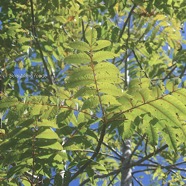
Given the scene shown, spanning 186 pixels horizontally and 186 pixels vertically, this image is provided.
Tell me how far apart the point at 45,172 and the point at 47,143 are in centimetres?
30

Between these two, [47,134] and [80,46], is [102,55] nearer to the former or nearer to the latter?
[80,46]

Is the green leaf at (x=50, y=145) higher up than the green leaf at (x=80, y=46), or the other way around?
the green leaf at (x=80, y=46)

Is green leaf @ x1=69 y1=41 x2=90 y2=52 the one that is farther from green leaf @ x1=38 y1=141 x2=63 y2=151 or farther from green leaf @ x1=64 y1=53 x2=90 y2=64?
green leaf @ x1=38 y1=141 x2=63 y2=151

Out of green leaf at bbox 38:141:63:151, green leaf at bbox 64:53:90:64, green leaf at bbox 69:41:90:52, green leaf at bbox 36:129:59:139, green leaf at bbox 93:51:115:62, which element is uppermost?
green leaf at bbox 69:41:90:52

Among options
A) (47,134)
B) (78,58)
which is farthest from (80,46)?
(47,134)

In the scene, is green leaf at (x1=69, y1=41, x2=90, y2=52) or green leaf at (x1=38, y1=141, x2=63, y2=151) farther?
green leaf at (x1=38, y1=141, x2=63, y2=151)

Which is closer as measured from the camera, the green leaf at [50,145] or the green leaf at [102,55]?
the green leaf at [102,55]

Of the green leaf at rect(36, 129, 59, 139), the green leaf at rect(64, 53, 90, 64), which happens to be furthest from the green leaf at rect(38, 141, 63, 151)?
the green leaf at rect(64, 53, 90, 64)

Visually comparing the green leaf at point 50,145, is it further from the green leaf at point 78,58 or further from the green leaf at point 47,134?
the green leaf at point 78,58

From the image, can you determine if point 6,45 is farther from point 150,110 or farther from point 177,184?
point 150,110

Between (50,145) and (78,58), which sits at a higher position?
(78,58)

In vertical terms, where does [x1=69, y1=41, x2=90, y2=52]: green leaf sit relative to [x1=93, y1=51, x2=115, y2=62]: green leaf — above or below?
above

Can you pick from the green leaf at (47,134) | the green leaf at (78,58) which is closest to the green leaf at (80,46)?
the green leaf at (78,58)

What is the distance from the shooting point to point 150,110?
1.88 metres
